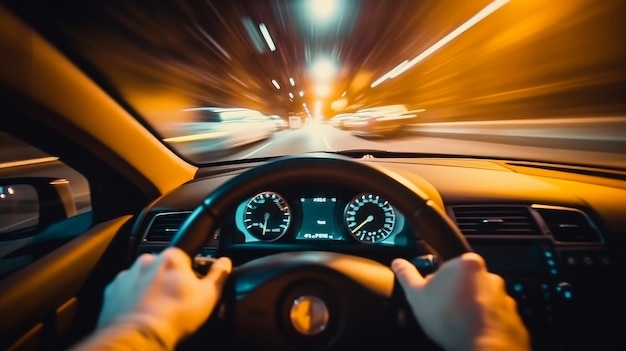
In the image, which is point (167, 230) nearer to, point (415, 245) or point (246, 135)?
point (415, 245)

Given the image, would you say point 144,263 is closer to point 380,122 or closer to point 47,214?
point 47,214

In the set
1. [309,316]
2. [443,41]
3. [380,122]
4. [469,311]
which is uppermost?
[443,41]

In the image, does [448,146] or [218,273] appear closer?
[218,273]

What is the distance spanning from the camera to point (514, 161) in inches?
147

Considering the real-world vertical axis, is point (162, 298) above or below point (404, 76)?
below

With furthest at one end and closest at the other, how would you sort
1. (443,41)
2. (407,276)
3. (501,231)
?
(443,41) → (501,231) → (407,276)

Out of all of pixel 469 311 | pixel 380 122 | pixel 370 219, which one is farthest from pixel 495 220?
pixel 380 122

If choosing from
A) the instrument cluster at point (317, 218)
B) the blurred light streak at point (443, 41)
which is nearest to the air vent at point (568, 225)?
the instrument cluster at point (317, 218)

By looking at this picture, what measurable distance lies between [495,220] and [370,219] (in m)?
0.73

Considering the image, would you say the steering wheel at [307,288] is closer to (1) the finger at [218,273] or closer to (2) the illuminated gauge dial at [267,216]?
(1) the finger at [218,273]

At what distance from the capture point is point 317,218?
2814mm

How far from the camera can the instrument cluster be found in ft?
8.90

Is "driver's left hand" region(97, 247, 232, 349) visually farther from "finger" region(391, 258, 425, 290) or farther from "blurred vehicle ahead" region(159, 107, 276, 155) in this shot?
"blurred vehicle ahead" region(159, 107, 276, 155)

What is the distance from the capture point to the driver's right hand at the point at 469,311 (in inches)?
53.1
